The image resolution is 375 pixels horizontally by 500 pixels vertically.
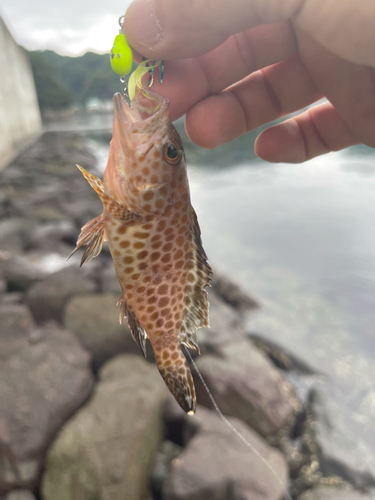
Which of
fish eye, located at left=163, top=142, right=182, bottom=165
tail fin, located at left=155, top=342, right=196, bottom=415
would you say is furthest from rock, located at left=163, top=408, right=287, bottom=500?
fish eye, located at left=163, top=142, right=182, bottom=165

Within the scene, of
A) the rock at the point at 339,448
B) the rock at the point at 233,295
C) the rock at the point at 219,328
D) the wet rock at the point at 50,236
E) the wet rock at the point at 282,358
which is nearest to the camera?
the rock at the point at 339,448

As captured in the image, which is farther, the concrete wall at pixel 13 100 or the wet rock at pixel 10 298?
the concrete wall at pixel 13 100

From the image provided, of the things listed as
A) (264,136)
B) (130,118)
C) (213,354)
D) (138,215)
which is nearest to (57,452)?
(213,354)

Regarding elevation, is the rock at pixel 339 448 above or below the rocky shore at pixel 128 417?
below

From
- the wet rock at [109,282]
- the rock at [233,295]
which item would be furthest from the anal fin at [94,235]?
the rock at [233,295]

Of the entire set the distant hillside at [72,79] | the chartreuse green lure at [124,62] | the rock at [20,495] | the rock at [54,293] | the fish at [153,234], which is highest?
the distant hillside at [72,79]

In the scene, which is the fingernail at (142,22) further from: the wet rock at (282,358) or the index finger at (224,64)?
the wet rock at (282,358)
